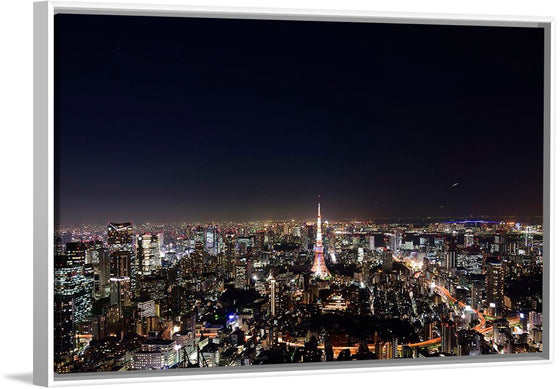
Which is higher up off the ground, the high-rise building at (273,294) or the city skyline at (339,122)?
the city skyline at (339,122)

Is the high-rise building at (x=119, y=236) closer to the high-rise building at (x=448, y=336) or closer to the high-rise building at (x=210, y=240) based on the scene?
the high-rise building at (x=210, y=240)

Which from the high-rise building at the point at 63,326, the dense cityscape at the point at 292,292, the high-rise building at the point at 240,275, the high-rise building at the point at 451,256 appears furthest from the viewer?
the high-rise building at the point at 451,256

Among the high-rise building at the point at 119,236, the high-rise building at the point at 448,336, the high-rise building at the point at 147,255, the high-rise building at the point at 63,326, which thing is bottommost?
the high-rise building at the point at 448,336

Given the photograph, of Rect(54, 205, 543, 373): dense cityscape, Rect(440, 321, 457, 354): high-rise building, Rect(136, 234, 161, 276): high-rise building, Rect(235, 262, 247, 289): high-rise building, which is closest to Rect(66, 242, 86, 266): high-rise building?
Rect(54, 205, 543, 373): dense cityscape

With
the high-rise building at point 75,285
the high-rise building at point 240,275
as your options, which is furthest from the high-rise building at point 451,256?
the high-rise building at point 75,285

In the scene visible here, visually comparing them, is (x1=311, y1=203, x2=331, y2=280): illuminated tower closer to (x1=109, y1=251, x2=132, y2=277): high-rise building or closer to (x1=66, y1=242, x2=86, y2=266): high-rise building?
(x1=109, y1=251, x2=132, y2=277): high-rise building

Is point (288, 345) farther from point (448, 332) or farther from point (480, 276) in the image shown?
point (480, 276)

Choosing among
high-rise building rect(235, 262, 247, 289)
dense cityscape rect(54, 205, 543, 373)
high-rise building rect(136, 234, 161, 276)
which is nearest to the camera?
dense cityscape rect(54, 205, 543, 373)
